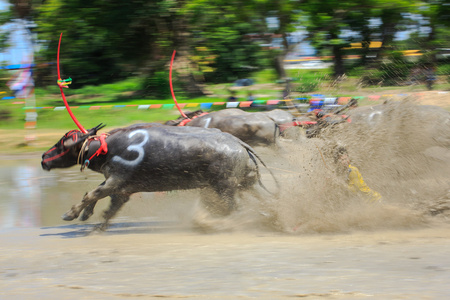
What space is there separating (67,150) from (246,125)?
426cm

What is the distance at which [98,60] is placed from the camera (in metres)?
22.5

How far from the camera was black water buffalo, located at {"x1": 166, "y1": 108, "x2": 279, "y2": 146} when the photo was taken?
1048 centimetres

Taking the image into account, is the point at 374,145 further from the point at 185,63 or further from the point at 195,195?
the point at 185,63

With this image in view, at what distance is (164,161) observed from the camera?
22.1 feet

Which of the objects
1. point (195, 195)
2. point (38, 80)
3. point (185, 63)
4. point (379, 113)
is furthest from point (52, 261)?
point (38, 80)

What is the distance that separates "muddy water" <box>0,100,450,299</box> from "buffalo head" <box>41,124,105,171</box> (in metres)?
0.81

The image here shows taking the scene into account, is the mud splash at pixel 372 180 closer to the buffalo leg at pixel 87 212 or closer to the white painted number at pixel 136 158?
the white painted number at pixel 136 158

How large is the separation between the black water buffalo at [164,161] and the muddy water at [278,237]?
1.23 feet

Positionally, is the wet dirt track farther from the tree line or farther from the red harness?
the tree line

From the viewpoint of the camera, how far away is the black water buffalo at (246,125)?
1048 centimetres

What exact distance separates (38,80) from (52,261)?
17.5m

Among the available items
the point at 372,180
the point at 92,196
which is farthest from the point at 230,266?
the point at 372,180

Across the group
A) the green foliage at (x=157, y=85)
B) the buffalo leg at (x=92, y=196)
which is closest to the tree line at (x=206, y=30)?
the green foliage at (x=157, y=85)

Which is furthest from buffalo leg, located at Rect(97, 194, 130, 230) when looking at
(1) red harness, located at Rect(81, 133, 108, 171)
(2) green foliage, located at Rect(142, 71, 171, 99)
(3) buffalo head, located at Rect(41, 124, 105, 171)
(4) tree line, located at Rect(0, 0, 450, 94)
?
(2) green foliage, located at Rect(142, 71, 171, 99)
